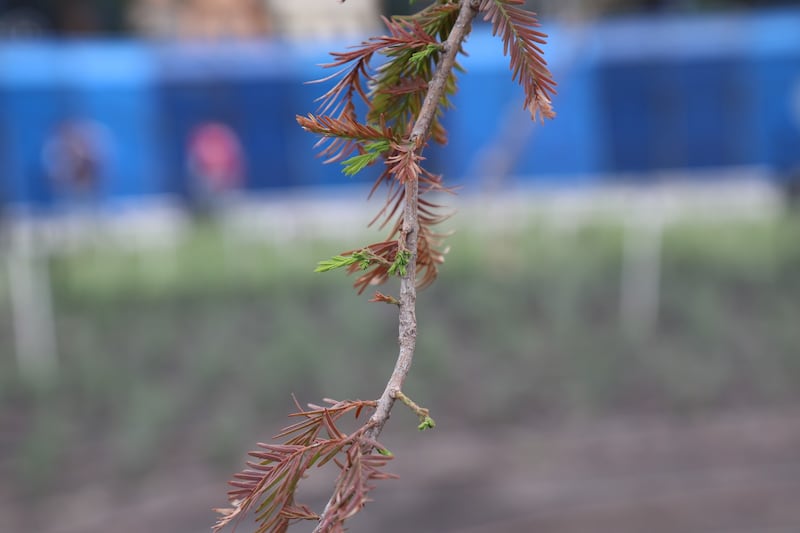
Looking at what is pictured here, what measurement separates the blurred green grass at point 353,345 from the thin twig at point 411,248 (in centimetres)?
666

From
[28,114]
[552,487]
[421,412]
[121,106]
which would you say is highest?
[121,106]

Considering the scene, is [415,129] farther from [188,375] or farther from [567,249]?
[567,249]

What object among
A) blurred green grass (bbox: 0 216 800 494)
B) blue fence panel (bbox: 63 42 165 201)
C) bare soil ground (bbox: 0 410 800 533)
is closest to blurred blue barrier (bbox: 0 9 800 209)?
blue fence panel (bbox: 63 42 165 201)

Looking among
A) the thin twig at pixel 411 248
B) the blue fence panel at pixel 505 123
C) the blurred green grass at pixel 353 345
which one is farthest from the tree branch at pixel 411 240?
the blue fence panel at pixel 505 123

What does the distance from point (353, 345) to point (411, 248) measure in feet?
25.3

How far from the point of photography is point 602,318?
29.2 feet

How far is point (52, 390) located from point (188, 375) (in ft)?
3.75

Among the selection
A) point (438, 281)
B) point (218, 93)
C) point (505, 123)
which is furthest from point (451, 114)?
point (438, 281)

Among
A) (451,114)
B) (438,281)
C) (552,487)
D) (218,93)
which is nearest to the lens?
(552,487)

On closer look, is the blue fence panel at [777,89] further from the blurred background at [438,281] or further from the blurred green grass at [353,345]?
the blurred green grass at [353,345]

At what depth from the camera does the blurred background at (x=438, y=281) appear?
7012mm

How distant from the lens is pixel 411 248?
625 mm

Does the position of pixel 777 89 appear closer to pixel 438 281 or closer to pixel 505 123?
pixel 505 123

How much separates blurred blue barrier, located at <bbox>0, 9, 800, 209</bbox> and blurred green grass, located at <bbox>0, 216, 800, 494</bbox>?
2.58m
